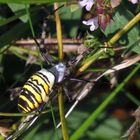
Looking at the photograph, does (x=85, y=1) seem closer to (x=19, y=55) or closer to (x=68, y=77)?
(x=68, y=77)

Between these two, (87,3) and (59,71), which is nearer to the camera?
(87,3)

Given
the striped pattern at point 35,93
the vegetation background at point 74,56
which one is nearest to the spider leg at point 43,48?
the vegetation background at point 74,56

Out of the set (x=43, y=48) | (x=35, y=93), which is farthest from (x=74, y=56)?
(x=35, y=93)

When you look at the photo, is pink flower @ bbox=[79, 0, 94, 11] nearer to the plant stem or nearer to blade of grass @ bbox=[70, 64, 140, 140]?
the plant stem

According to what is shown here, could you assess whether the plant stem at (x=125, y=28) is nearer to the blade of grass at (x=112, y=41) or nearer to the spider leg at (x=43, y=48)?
the blade of grass at (x=112, y=41)

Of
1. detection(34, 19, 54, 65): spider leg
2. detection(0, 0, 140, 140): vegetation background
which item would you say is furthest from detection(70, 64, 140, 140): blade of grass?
detection(34, 19, 54, 65): spider leg

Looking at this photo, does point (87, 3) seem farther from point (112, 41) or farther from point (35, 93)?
point (35, 93)

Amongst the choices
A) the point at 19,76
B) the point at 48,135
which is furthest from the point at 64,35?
the point at 48,135

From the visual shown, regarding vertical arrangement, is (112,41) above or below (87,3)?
below
